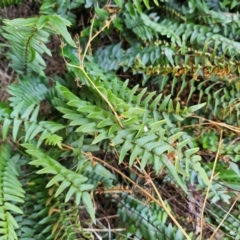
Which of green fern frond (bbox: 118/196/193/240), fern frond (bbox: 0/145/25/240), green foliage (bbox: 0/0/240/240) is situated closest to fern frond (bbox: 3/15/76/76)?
green foliage (bbox: 0/0/240/240)

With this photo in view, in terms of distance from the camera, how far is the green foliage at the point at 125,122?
119cm

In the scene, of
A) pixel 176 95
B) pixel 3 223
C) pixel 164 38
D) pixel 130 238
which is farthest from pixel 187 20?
pixel 3 223

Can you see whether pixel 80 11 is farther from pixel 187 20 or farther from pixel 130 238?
pixel 130 238

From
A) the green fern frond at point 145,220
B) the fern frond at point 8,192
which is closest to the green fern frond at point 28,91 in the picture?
the fern frond at point 8,192

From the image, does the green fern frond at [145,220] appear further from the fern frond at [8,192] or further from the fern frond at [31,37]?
the fern frond at [31,37]

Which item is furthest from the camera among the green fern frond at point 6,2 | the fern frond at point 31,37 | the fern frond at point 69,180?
the green fern frond at point 6,2

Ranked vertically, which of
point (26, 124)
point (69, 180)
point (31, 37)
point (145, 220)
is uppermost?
point (31, 37)

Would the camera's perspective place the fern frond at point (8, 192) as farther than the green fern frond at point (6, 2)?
No

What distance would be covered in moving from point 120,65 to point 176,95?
25 cm

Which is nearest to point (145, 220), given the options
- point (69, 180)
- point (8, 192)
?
point (69, 180)

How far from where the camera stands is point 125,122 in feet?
3.80

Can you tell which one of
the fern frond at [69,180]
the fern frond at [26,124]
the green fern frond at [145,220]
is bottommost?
the green fern frond at [145,220]

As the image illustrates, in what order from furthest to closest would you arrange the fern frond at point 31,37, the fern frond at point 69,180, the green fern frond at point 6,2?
the green fern frond at point 6,2 → the fern frond at point 69,180 → the fern frond at point 31,37

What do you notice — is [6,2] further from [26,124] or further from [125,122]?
[125,122]
